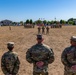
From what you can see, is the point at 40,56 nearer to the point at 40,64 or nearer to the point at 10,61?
the point at 40,64

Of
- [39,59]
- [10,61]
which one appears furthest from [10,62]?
[39,59]

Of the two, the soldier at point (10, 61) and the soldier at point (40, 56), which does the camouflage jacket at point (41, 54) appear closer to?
the soldier at point (40, 56)

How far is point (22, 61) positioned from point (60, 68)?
267cm

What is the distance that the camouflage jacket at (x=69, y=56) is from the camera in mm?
7438

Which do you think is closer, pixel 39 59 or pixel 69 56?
pixel 69 56

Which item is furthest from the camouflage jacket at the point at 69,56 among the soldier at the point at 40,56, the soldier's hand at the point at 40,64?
the soldier's hand at the point at 40,64

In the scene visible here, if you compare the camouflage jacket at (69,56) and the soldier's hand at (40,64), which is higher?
the camouflage jacket at (69,56)

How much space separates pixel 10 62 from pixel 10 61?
0.03 meters

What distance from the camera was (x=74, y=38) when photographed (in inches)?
287

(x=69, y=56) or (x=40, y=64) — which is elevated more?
(x=69, y=56)

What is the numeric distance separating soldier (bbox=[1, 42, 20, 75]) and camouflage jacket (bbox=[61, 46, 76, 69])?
5.27 ft

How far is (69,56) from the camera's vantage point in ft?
24.6

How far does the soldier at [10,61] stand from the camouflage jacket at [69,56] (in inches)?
63.2

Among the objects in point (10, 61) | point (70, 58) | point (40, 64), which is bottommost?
point (40, 64)
